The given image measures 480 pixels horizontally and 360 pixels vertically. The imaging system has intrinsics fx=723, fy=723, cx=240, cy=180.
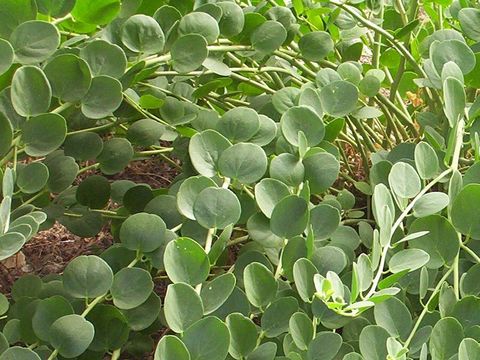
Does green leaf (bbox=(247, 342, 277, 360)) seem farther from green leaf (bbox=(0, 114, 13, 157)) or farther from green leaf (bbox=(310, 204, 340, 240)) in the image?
green leaf (bbox=(0, 114, 13, 157))

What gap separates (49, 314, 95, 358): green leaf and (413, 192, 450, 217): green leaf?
23 centimetres

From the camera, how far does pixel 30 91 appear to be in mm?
481

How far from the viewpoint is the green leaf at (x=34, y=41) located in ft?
1.57

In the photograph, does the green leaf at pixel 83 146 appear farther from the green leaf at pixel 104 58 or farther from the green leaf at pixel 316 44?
the green leaf at pixel 316 44

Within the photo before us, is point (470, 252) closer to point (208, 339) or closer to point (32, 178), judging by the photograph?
point (208, 339)

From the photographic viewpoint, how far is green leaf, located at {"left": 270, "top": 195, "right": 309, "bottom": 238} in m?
0.48

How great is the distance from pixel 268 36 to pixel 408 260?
0.26m

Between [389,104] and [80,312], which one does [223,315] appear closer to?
[80,312]

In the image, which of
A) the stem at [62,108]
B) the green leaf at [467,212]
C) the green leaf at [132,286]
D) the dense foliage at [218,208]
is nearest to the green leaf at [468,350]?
the dense foliage at [218,208]

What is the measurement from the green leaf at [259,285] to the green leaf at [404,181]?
0.36ft

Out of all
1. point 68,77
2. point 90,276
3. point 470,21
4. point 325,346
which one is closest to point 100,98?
point 68,77

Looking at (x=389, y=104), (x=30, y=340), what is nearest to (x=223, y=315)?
(x=30, y=340)

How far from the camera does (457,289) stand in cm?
49

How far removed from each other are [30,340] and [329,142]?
0.91 feet
